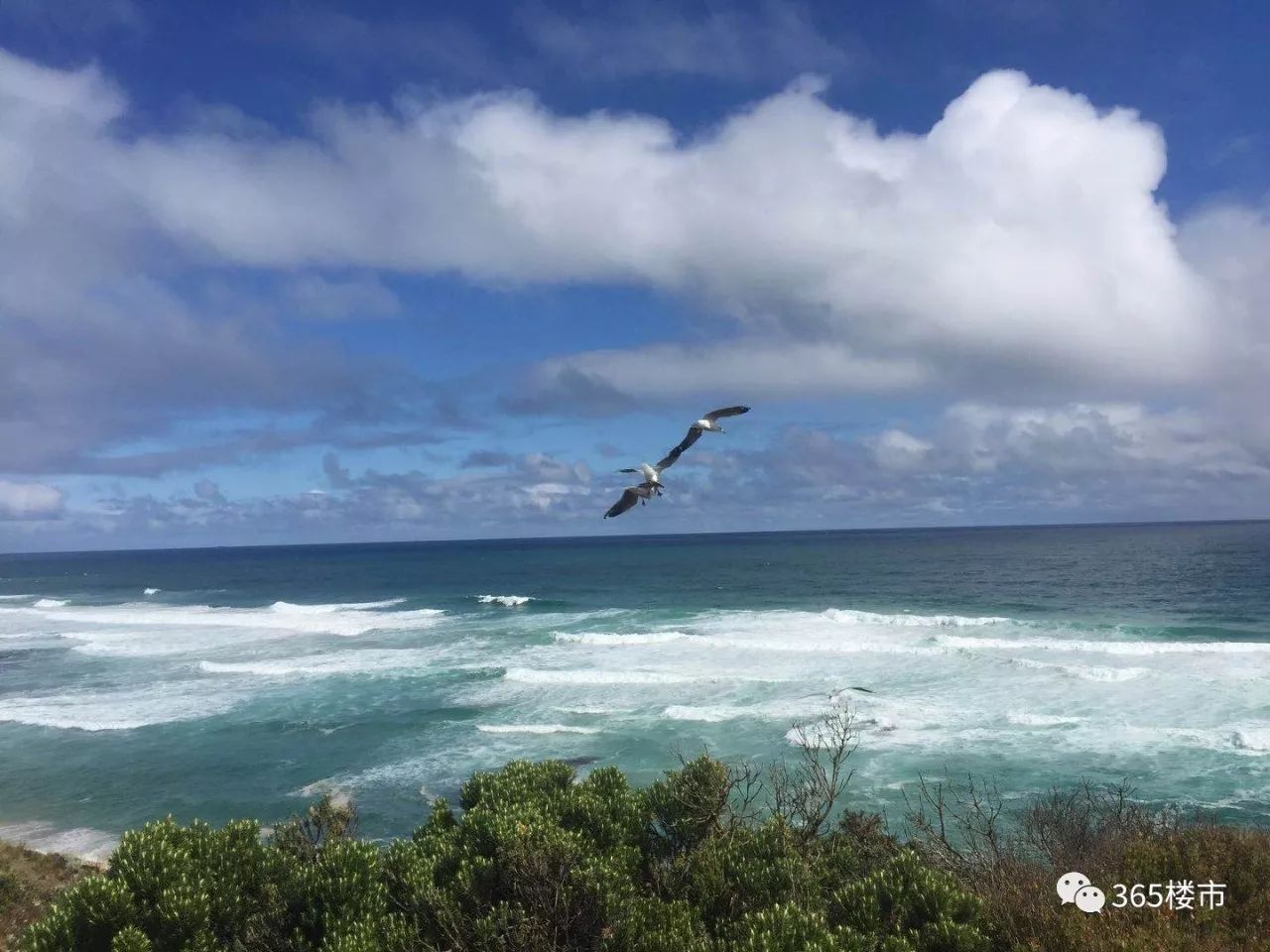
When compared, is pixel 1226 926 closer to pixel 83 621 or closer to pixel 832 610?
pixel 832 610

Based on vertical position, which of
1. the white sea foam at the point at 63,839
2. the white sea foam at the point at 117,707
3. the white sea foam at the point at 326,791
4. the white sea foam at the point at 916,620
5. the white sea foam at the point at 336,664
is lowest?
the white sea foam at the point at 63,839

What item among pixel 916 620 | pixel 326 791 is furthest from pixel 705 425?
pixel 916 620

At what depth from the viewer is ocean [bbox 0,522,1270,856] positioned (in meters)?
23.8

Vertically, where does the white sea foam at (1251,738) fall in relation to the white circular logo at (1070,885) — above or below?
below

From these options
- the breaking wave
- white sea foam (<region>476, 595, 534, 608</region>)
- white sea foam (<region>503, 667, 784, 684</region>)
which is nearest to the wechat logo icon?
white sea foam (<region>503, 667, 784, 684</region>)

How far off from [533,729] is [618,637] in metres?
19.9

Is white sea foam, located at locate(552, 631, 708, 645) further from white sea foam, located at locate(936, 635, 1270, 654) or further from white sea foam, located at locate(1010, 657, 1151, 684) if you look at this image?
white sea foam, located at locate(1010, 657, 1151, 684)

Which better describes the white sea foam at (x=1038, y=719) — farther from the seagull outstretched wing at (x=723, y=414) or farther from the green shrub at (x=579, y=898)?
the seagull outstretched wing at (x=723, y=414)

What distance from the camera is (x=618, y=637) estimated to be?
49000mm

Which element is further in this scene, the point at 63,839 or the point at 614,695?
the point at 614,695

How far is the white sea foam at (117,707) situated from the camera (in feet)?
103

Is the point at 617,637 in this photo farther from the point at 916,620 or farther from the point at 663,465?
the point at 663,465

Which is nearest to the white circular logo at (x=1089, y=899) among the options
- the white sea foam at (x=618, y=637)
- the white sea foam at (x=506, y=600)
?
the white sea foam at (x=618, y=637)

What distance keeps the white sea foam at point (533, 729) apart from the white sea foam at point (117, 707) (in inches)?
457
